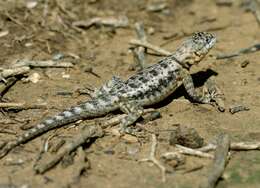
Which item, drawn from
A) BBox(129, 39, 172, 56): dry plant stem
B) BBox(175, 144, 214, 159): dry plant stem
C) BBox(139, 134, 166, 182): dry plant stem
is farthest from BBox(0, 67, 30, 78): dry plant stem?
BBox(175, 144, 214, 159): dry plant stem

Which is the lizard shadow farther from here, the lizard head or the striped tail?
the striped tail

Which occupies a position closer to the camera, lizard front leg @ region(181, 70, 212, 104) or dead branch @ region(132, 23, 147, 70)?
lizard front leg @ region(181, 70, 212, 104)

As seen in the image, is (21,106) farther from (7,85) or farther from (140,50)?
(140,50)

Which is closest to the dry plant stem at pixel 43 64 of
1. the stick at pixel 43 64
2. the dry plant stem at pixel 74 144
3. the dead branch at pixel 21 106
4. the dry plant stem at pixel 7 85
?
the stick at pixel 43 64

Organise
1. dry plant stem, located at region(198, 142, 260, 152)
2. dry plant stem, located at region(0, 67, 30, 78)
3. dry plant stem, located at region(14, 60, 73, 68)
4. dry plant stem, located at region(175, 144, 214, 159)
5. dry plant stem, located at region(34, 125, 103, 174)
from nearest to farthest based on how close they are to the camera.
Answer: dry plant stem, located at region(34, 125, 103, 174)
dry plant stem, located at region(175, 144, 214, 159)
dry plant stem, located at region(198, 142, 260, 152)
dry plant stem, located at region(0, 67, 30, 78)
dry plant stem, located at region(14, 60, 73, 68)

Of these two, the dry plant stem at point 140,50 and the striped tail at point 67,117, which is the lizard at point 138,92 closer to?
the striped tail at point 67,117

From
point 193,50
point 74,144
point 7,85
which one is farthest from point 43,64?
point 74,144
